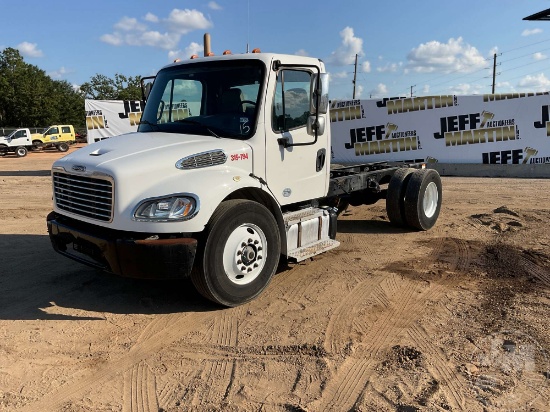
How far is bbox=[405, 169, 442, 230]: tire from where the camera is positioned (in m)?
7.61

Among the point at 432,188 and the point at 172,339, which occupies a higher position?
the point at 432,188

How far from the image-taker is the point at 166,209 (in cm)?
400

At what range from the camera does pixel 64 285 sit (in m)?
5.39

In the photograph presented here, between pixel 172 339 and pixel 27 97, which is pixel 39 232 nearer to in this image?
pixel 172 339

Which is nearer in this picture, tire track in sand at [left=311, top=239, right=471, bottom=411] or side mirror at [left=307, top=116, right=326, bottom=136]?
tire track in sand at [left=311, top=239, right=471, bottom=411]

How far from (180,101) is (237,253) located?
2.10 meters

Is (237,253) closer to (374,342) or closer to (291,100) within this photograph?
(374,342)

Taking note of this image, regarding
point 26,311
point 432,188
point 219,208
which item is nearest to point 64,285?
point 26,311

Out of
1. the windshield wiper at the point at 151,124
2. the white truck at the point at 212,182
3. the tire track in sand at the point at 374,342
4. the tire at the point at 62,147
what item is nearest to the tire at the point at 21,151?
the tire at the point at 62,147

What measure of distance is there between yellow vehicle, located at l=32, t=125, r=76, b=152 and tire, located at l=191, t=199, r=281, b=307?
115ft

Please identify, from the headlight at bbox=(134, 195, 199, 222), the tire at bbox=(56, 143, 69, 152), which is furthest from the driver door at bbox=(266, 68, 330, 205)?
the tire at bbox=(56, 143, 69, 152)

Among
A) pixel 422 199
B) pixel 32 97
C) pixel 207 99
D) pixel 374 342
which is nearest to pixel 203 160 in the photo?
pixel 207 99

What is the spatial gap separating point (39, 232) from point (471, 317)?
24.1 ft

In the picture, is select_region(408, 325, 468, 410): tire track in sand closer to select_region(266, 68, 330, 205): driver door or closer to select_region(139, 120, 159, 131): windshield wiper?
select_region(266, 68, 330, 205): driver door
